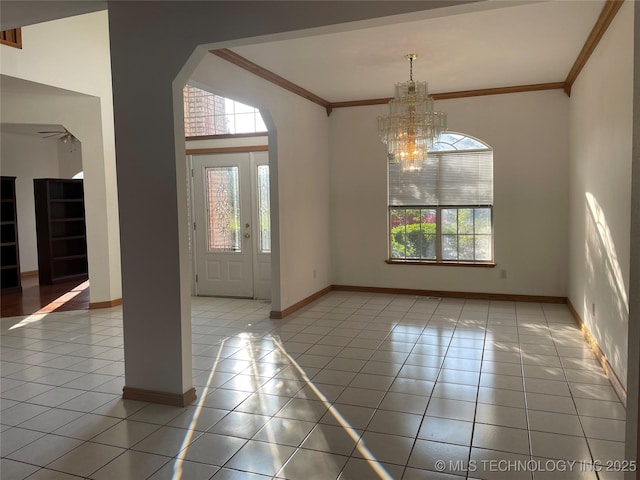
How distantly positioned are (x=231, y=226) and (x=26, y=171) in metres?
5.02

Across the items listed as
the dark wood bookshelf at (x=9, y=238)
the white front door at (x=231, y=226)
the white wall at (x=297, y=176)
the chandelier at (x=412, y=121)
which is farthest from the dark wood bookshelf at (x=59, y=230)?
the chandelier at (x=412, y=121)

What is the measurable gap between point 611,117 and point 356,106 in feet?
13.3

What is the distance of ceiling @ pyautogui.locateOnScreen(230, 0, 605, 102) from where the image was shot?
13.0ft

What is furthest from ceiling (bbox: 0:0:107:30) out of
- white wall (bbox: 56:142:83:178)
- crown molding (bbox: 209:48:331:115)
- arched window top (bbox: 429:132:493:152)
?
white wall (bbox: 56:142:83:178)

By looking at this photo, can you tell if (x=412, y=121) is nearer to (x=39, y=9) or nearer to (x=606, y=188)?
(x=606, y=188)

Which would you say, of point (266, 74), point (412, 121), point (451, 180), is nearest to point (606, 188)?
point (412, 121)

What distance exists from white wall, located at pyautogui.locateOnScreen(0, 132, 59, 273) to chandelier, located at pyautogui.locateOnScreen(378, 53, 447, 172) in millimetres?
7579

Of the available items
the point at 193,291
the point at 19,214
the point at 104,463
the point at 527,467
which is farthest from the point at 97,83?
the point at 527,467

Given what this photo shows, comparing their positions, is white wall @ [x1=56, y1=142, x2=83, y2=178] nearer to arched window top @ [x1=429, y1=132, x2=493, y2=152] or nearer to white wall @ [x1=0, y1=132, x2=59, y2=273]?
white wall @ [x1=0, y1=132, x2=59, y2=273]

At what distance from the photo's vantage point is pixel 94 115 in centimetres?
651

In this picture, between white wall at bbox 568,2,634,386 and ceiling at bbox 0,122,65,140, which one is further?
ceiling at bbox 0,122,65,140

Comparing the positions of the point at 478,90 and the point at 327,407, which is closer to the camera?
the point at 327,407

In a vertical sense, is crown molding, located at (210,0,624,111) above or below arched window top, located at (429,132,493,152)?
above

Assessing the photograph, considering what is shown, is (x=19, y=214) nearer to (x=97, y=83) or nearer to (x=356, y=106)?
(x=97, y=83)
